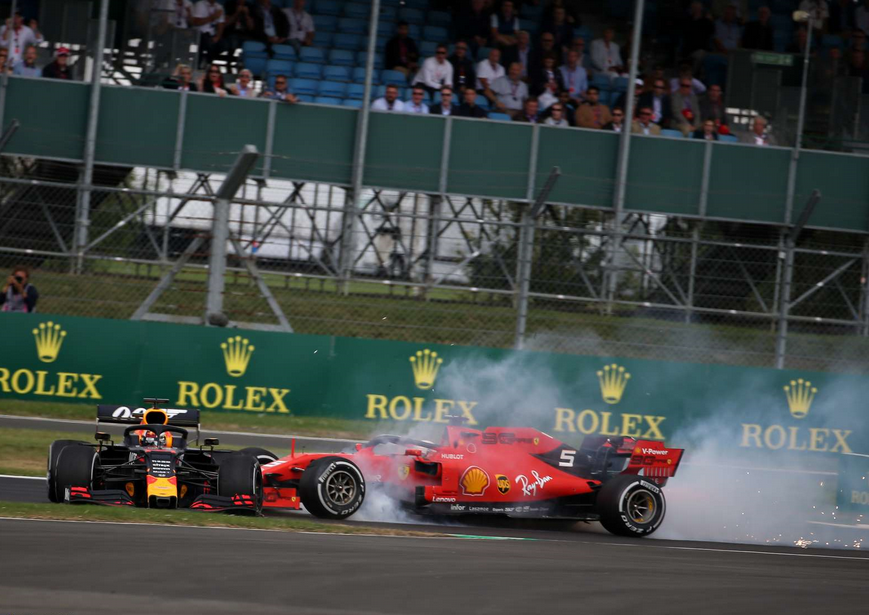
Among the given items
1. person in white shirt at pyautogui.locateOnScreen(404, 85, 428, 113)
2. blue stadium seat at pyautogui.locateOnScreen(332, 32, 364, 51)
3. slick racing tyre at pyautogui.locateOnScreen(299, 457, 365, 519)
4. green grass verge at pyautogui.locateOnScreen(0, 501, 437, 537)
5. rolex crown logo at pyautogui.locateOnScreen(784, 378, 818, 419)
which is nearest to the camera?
green grass verge at pyautogui.locateOnScreen(0, 501, 437, 537)

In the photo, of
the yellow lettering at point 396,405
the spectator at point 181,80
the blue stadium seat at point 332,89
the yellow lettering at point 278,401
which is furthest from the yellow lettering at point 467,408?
the spectator at point 181,80

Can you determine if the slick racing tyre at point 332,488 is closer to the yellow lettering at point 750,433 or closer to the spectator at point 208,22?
the yellow lettering at point 750,433

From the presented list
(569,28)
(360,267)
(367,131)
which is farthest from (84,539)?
(569,28)

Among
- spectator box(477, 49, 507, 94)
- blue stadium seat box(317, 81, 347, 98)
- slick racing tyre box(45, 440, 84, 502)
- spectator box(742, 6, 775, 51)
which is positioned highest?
spectator box(742, 6, 775, 51)

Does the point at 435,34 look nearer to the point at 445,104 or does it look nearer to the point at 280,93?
the point at 445,104

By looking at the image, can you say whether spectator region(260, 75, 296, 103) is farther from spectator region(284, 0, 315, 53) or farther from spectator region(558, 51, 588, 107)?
spectator region(558, 51, 588, 107)

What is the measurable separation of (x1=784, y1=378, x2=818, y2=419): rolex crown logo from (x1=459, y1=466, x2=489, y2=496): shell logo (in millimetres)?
7027

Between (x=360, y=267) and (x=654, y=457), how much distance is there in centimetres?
651

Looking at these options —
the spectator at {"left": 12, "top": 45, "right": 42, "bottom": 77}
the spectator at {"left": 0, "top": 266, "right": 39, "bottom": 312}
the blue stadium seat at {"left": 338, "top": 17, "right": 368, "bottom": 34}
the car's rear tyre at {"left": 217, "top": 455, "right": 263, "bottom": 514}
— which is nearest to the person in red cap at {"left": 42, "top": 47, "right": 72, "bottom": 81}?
the spectator at {"left": 12, "top": 45, "right": 42, "bottom": 77}

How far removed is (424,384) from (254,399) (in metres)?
2.12

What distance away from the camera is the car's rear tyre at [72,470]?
896 cm

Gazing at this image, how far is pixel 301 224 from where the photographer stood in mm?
17109

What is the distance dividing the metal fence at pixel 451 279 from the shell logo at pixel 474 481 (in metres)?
5.11

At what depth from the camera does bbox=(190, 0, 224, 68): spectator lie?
18.9 meters
